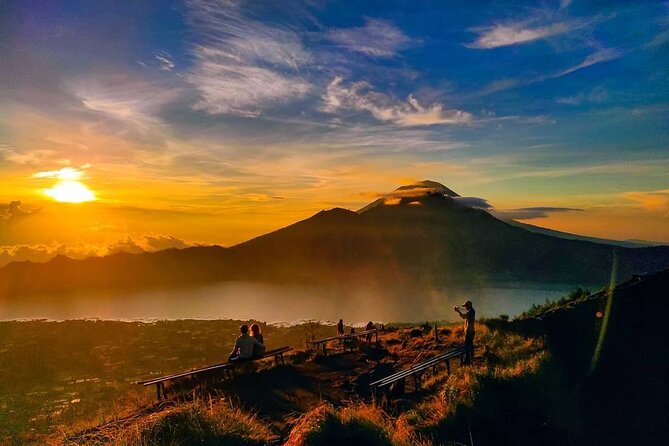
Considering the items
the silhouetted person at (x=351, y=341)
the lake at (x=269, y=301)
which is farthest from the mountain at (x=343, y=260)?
the silhouetted person at (x=351, y=341)

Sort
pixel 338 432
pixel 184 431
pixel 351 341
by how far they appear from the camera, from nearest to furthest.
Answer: pixel 184 431, pixel 338 432, pixel 351 341

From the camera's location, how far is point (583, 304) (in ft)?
51.2

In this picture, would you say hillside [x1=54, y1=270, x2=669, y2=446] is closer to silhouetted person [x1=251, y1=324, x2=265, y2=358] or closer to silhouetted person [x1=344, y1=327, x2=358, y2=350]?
silhouetted person [x1=251, y1=324, x2=265, y2=358]

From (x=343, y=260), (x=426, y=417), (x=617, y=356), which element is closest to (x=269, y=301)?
(x=343, y=260)

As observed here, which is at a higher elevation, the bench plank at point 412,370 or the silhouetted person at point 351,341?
the bench plank at point 412,370

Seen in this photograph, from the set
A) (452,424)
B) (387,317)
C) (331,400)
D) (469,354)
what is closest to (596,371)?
(469,354)

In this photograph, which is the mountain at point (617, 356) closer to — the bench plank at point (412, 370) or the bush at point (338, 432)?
the bench plank at point (412, 370)

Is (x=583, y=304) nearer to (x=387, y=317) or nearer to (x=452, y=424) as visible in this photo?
(x=452, y=424)

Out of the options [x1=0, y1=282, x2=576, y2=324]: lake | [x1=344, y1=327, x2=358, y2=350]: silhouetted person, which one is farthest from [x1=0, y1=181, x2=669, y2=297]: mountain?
[x1=344, y1=327, x2=358, y2=350]: silhouetted person

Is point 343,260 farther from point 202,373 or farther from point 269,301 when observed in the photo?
point 202,373

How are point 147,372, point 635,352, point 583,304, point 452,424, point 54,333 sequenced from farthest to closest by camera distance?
1. point 54,333
2. point 147,372
3. point 583,304
4. point 635,352
5. point 452,424

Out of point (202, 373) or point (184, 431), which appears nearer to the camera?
point (184, 431)

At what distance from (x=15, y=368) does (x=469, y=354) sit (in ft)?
114

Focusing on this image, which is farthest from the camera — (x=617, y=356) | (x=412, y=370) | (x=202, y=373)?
(x=202, y=373)
